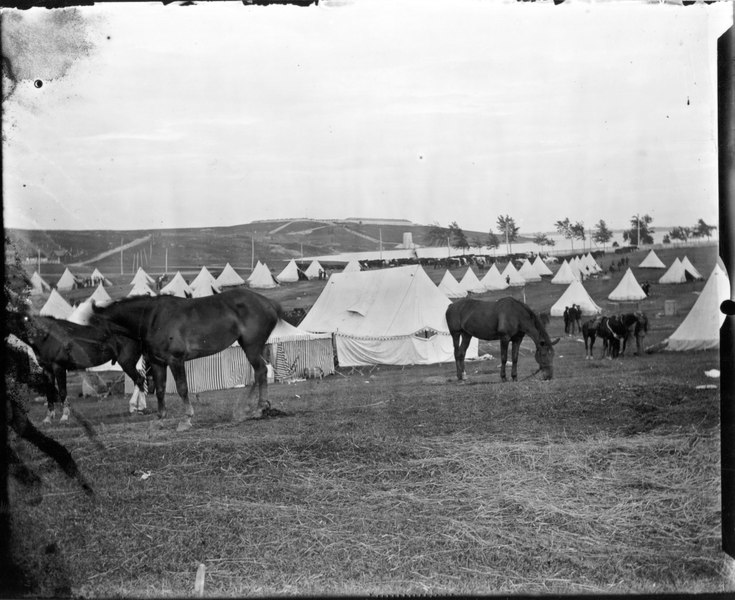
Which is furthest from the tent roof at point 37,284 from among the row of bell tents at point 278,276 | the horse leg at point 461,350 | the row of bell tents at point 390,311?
the horse leg at point 461,350

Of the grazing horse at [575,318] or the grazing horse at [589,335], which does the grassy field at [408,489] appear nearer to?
the grazing horse at [589,335]

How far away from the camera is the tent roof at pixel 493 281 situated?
770 centimetres

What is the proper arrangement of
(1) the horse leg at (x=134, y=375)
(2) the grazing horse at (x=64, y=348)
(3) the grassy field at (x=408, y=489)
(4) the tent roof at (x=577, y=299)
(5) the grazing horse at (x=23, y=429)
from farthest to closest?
(4) the tent roof at (x=577, y=299)
(1) the horse leg at (x=134, y=375)
(2) the grazing horse at (x=64, y=348)
(5) the grazing horse at (x=23, y=429)
(3) the grassy field at (x=408, y=489)

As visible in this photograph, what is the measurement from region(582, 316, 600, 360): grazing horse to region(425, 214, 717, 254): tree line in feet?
3.50

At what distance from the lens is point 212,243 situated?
6.68 metres

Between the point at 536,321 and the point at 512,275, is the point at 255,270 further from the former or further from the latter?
the point at 536,321

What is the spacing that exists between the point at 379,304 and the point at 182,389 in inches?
85.1

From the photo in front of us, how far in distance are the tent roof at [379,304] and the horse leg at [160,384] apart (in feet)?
4.77

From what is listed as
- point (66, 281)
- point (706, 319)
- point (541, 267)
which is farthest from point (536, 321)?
point (66, 281)

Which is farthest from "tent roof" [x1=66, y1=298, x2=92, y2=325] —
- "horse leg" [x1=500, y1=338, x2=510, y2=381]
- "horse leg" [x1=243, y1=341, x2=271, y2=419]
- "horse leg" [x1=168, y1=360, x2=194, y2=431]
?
"horse leg" [x1=500, y1=338, x2=510, y2=381]

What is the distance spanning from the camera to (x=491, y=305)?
8.09m

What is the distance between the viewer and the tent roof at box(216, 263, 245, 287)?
684 centimetres

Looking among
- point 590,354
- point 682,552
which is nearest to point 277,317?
point 590,354

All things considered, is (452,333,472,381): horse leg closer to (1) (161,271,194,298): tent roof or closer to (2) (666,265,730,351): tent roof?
(2) (666,265,730,351): tent roof
